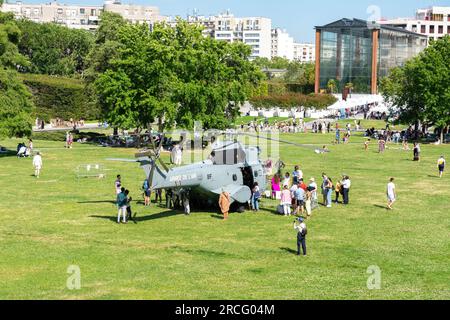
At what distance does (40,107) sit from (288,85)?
6865 centimetres

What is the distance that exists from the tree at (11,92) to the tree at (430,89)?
3920 centimetres

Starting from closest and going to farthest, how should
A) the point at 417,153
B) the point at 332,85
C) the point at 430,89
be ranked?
the point at 417,153 < the point at 430,89 < the point at 332,85

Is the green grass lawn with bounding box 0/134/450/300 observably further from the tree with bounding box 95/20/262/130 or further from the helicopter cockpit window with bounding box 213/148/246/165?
the tree with bounding box 95/20/262/130

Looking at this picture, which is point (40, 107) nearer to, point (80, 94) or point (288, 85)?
point (80, 94)

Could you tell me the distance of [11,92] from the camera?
55.0 m

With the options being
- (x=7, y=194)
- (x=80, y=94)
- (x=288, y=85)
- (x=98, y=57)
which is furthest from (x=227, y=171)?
(x=288, y=85)

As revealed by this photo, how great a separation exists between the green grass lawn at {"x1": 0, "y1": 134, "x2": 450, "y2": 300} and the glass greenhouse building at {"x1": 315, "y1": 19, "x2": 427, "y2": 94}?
96.7 meters

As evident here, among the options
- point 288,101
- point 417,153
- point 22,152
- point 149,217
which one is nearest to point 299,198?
point 149,217

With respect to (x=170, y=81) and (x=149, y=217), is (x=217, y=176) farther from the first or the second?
(x=170, y=81)

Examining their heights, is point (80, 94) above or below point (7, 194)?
above

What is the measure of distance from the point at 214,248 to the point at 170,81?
36257mm

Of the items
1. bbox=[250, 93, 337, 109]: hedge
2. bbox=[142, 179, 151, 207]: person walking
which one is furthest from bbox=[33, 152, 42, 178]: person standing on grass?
bbox=[250, 93, 337, 109]: hedge

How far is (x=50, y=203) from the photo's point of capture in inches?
1375
